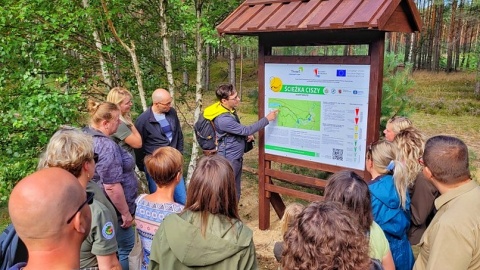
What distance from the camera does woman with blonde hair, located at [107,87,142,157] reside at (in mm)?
3812

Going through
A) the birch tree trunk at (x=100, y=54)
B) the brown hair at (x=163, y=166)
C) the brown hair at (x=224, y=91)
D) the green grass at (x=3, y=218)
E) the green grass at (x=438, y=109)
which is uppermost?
the birch tree trunk at (x=100, y=54)

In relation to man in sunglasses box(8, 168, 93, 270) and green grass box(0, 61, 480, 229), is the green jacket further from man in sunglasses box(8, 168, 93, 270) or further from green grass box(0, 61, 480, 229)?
green grass box(0, 61, 480, 229)

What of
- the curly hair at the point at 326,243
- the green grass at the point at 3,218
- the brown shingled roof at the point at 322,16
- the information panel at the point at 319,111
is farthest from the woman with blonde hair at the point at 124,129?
the green grass at the point at 3,218

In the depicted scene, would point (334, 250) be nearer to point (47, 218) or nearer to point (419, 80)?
point (47, 218)

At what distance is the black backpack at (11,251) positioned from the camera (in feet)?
6.03

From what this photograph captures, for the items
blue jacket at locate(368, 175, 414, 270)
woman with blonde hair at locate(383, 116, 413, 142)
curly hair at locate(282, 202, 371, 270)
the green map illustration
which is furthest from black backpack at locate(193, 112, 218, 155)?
curly hair at locate(282, 202, 371, 270)

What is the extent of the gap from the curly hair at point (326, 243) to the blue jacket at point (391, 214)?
4.30 feet

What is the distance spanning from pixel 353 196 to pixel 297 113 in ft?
8.41

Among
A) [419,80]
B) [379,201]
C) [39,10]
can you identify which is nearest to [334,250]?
[379,201]

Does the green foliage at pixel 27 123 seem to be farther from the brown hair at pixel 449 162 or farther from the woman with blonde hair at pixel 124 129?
the brown hair at pixel 449 162

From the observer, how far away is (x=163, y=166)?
8.82 ft

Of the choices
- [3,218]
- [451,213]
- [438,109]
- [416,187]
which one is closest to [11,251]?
[451,213]

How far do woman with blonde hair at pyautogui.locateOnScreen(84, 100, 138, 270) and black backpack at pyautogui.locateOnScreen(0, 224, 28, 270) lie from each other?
120cm

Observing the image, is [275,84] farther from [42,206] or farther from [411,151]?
[42,206]
